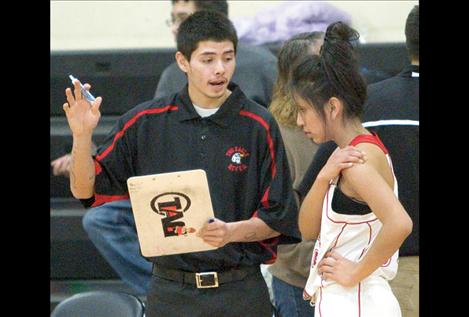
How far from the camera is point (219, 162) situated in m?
3.81

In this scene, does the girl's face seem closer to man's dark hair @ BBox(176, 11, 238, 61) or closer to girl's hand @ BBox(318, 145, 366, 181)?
girl's hand @ BBox(318, 145, 366, 181)

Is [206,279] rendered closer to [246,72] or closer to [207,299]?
[207,299]

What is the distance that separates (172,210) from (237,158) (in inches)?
14.4

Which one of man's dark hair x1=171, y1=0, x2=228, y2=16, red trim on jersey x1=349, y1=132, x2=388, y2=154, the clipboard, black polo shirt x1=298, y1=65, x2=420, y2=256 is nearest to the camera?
red trim on jersey x1=349, y1=132, x2=388, y2=154

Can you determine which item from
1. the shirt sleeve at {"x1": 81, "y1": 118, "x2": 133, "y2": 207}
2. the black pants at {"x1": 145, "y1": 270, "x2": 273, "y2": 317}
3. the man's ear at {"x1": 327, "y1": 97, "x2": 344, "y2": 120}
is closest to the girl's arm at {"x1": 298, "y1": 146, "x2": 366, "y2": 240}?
the man's ear at {"x1": 327, "y1": 97, "x2": 344, "y2": 120}

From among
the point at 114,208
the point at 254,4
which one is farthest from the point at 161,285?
the point at 254,4

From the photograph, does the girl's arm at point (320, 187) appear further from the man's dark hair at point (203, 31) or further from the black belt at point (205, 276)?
the man's dark hair at point (203, 31)

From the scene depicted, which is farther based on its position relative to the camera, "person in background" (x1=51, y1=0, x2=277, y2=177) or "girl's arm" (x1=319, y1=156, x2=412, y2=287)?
"person in background" (x1=51, y1=0, x2=277, y2=177)

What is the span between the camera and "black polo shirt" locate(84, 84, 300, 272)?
378 centimetres

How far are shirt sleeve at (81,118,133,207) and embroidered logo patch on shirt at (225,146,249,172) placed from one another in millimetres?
400

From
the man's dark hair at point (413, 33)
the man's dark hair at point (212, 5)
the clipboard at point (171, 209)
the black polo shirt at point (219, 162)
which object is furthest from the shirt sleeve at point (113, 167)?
the man's dark hair at point (212, 5)

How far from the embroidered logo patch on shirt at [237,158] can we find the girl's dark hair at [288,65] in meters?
0.59
